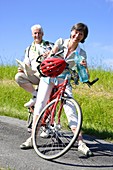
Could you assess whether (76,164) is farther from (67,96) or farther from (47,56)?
(47,56)

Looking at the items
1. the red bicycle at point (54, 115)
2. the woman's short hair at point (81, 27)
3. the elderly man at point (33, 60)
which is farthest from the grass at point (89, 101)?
the woman's short hair at point (81, 27)

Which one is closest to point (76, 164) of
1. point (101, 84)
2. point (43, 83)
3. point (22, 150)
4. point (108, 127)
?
point (22, 150)

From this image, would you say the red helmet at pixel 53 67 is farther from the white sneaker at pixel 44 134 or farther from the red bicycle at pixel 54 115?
the white sneaker at pixel 44 134

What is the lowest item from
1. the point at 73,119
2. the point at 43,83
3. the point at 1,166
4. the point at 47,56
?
the point at 1,166

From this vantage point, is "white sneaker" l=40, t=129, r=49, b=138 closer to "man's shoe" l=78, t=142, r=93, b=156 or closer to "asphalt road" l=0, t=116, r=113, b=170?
"asphalt road" l=0, t=116, r=113, b=170

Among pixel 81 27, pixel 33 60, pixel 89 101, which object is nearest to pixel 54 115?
pixel 81 27

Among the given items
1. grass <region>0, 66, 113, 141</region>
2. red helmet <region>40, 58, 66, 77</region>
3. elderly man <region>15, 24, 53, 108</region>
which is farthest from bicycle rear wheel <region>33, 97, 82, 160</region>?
grass <region>0, 66, 113, 141</region>

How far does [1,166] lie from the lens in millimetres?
4559

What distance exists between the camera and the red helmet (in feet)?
16.9

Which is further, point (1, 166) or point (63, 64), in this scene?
point (63, 64)

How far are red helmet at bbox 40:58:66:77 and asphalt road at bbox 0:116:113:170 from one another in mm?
996

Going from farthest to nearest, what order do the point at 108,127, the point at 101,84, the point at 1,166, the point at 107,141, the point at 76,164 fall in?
the point at 101,84 < the point at 108,127 < the point at 107,141 < the point at 76,164 < the point at 1,166

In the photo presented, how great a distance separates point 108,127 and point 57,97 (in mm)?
3140

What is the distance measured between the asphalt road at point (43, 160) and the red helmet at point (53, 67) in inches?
39.2
